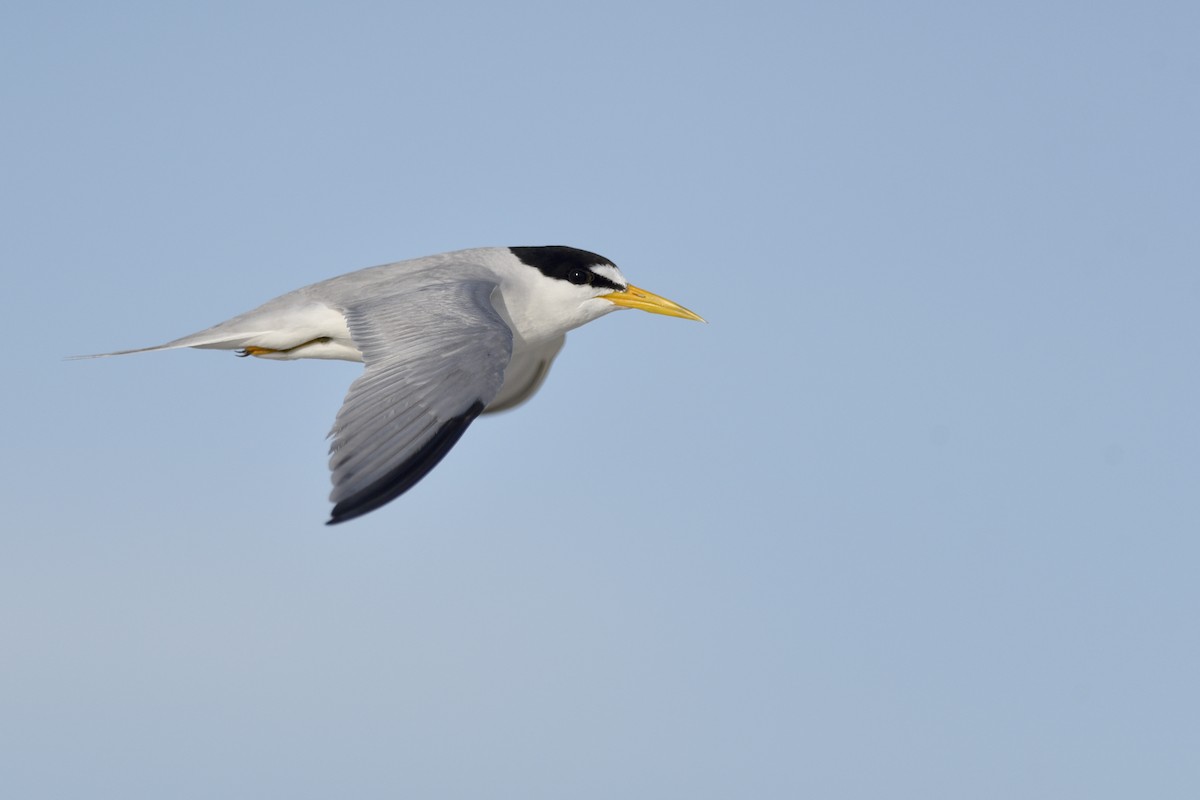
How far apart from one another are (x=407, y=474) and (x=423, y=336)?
4.75 ft

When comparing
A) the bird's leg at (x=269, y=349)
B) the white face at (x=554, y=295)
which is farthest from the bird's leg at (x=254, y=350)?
the white face at (x=554, y=295)

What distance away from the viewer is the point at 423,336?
26.0 ft

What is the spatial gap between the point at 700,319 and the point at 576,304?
0.97 meters

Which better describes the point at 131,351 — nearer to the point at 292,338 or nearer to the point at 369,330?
the point at 292,338

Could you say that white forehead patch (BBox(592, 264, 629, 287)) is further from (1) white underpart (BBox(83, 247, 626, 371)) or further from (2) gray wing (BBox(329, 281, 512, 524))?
(2) gray wing (BBox(329, 281, 512, 524))

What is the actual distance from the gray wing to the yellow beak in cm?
156

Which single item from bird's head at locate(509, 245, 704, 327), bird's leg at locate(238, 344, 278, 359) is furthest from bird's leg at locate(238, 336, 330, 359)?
bird's head at locate(509, 245, 704, 327)

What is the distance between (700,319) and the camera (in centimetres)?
1021

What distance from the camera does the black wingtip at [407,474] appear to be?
634 cm

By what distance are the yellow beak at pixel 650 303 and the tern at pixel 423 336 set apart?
0.03 feet

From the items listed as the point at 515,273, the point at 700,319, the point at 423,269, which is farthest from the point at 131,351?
the point at 700,319

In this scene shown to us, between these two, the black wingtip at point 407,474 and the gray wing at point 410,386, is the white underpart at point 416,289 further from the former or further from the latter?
the black wingtip at point 407,474

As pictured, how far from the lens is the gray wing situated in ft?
21.7

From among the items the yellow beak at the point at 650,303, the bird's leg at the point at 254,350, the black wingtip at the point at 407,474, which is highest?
the yellow beak at the point at 650,303
